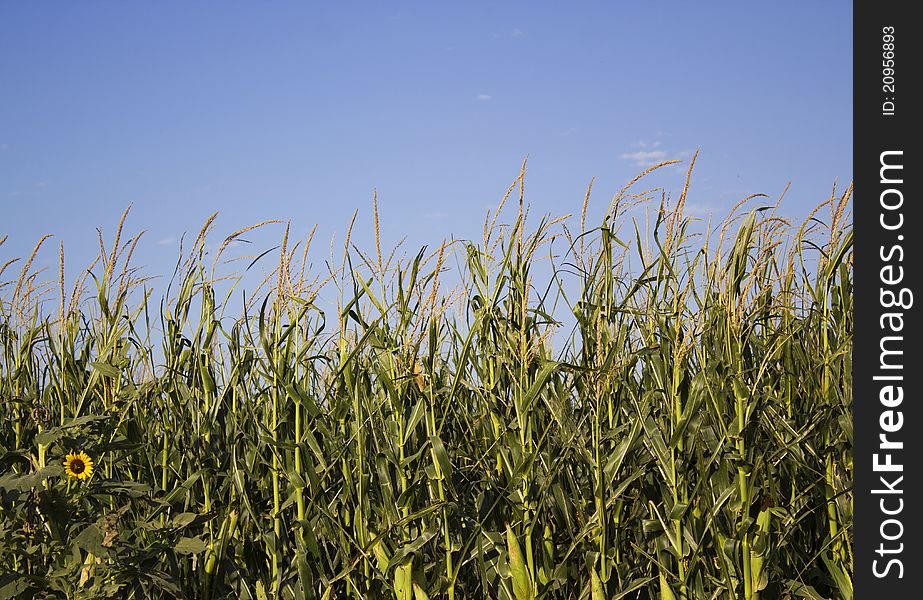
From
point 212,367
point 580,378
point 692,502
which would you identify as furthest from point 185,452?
point 692,502

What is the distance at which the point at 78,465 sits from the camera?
2.58 metres

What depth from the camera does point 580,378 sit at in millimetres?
2498

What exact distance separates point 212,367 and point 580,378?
1.17m

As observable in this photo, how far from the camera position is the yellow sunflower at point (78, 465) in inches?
101

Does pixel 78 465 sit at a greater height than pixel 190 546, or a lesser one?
greater
